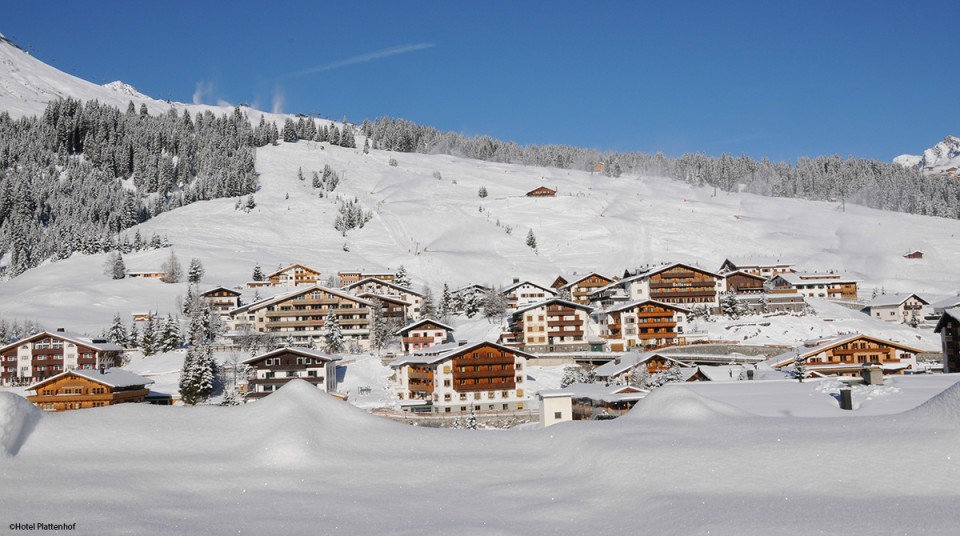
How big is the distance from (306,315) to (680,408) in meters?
83.1

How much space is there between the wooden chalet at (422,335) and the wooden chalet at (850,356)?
34627 millimetres

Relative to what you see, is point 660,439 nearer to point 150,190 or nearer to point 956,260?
point 956,260

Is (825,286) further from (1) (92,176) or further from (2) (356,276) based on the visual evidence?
(1) (92,176)

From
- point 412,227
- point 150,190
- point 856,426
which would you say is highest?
point 150,190

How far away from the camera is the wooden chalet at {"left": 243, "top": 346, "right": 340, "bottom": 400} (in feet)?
208

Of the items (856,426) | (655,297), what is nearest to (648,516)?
(856,426)

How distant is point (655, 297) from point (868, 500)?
94.6m

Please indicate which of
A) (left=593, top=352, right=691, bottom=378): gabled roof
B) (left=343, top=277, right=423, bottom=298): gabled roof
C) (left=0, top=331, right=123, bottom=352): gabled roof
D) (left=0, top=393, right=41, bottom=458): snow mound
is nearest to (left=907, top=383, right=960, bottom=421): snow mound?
(left=0, top=393, right=41, bottom=458): snow mound

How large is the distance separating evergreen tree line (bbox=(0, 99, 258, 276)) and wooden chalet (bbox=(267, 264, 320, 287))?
3504cm

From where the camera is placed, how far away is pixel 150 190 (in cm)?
17325

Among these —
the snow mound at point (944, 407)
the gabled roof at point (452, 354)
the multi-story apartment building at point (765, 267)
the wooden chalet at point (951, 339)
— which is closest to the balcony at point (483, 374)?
the gabled roof at point (452, 354)

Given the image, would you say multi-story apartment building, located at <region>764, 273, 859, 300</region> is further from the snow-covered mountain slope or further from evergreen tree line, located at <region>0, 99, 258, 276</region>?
evergreen tree line, located at <region>0, 99, 258, 276</region>

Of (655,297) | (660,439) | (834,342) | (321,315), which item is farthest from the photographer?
(655,297)

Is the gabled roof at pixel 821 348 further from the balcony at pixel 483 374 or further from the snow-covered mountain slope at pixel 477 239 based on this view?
the snow-covered mountain slope at pixel 477 239
